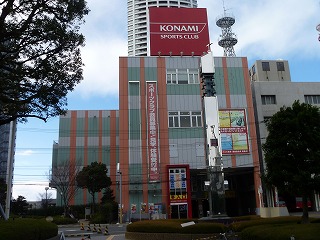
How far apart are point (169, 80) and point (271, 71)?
25.0 metres

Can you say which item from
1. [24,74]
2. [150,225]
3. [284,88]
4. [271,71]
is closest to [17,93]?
[24,74]

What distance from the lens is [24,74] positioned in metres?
11.1

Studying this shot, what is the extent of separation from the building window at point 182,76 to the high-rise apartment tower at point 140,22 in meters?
65.4

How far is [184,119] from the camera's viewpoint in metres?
38.7

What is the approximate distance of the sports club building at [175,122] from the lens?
36719 mm

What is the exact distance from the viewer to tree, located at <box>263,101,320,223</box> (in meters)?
14.0

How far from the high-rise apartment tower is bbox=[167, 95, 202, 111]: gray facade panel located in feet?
221

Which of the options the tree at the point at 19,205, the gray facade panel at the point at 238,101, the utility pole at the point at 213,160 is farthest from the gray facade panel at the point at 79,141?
the utility pole at the point at 213,160

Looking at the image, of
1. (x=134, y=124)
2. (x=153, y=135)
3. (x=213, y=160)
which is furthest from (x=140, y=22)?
(x=213, y=160)

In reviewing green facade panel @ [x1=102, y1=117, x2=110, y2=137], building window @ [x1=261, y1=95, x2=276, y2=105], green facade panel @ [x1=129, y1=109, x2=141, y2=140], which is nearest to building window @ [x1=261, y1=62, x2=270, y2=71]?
building window @ [x1=261, y1=95, x2=276, y2=105]

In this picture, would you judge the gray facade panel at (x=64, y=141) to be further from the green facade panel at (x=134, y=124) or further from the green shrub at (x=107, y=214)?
the green facade panel at (x=134, y=124)

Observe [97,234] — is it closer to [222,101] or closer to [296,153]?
[296,153]

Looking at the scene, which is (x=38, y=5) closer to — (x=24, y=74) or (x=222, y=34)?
(x=24, y=74)

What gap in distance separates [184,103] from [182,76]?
3.48 m
